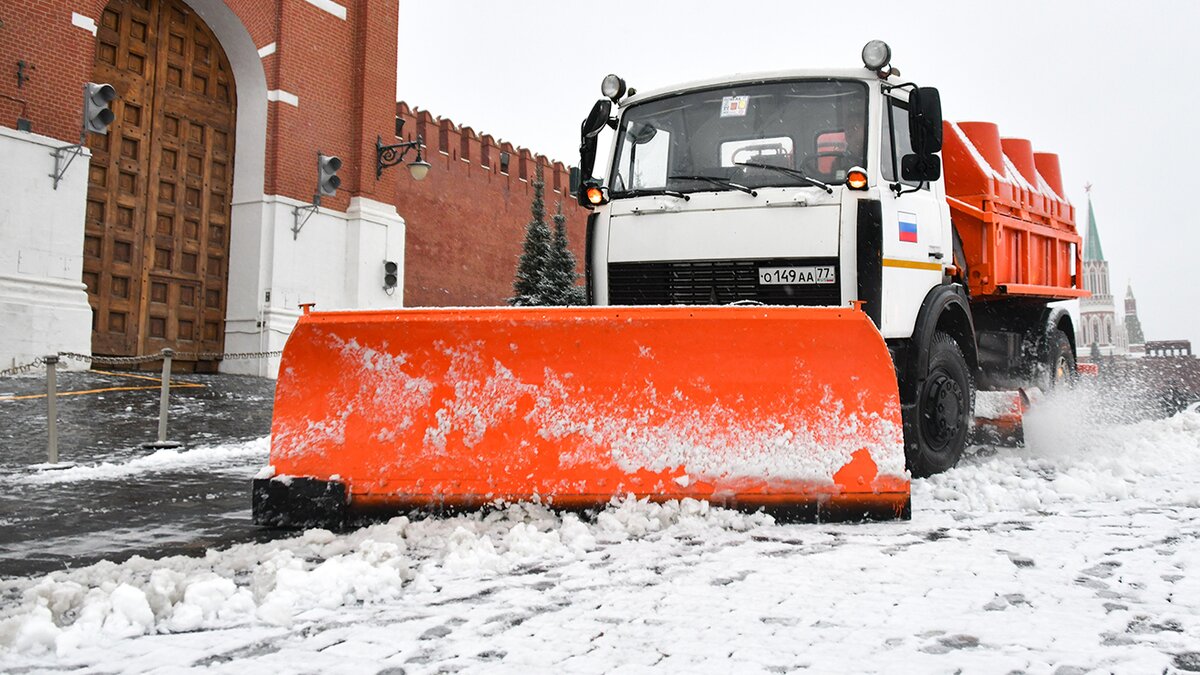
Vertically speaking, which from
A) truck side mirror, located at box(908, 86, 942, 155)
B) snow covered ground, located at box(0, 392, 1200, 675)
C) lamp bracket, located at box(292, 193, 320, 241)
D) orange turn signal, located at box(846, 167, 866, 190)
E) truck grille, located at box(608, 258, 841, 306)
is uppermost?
lamp bracket, located at box(292, 193, 320, 241)

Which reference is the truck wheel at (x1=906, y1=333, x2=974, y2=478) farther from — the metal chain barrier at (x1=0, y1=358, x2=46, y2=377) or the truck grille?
the metal chain barrier at (x1=0, y1=358, x2=46, y2=377)

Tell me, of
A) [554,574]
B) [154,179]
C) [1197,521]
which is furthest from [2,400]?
[1197,521]

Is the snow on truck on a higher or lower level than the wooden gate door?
lower

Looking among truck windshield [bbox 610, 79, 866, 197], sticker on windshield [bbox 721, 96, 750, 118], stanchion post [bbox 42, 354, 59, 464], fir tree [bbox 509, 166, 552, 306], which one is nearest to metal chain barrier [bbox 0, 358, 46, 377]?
stanchion post [bbox 42, 354, 59, 464]

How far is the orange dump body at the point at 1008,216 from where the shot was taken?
7.07 m

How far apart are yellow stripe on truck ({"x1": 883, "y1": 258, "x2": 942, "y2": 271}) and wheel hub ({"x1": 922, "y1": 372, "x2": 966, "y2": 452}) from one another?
69 centimetres

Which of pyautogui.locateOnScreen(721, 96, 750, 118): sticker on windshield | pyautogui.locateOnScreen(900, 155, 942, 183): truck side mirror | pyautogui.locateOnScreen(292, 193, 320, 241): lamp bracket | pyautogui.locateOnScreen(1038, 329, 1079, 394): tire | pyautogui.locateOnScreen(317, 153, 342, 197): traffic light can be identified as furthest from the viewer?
pyautogui.locateOnScreen(317, 153, 342, 197): traffic light

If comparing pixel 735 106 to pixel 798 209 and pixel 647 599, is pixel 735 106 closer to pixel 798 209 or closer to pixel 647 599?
pixel 798 209

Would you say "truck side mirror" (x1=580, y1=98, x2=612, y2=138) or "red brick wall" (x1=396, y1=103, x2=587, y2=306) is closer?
"truck side mirror" (x1=580, y1=98, x2=612, y2=138)

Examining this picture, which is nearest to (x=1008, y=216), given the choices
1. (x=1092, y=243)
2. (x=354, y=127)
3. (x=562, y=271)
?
(x=354, y=127)

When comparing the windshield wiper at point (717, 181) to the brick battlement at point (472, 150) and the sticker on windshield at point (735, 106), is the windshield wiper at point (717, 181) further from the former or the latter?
the brick battlement at point (472, 150)

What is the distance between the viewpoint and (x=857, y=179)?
17.4 ft

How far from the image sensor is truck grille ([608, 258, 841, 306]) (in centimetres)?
536

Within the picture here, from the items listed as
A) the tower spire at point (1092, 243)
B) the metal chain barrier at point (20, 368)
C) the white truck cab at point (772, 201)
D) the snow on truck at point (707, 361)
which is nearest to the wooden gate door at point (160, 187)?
the metal chain barrier at point (20, 368)
